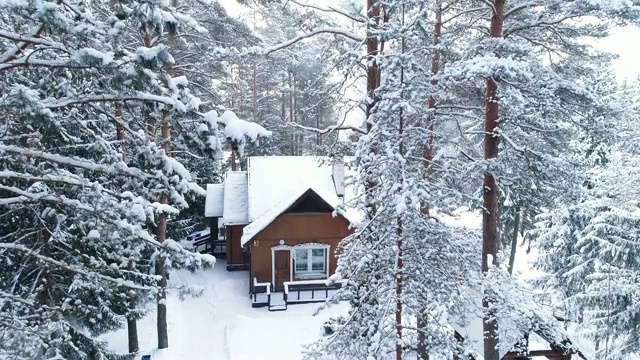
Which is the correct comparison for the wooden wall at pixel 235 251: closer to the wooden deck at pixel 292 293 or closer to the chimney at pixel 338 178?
the wooden deck at pixel 292 293

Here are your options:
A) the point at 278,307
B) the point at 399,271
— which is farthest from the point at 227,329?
the point at 399,271

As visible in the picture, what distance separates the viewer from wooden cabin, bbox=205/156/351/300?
18.7m

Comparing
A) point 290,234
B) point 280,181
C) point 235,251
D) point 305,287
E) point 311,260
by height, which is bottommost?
point 305,287

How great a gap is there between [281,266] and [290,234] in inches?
57.1

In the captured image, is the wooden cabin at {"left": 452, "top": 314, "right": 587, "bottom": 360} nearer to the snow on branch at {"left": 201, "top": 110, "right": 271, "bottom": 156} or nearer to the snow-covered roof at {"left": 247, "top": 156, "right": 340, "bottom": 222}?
the snow on branch at {"left": 201, "top": 110, "right": 271, "bottom": 156}

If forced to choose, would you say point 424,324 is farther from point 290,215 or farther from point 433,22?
point 290,215

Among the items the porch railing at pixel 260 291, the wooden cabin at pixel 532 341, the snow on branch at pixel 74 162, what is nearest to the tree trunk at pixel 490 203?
the wooden cabin at pixel 532 341

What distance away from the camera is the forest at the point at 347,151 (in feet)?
16.8

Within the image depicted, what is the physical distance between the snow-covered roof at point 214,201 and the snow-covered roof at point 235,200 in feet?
3.07

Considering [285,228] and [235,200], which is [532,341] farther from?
[235,200]

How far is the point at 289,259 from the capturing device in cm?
1923

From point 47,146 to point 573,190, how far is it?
31.2 ft

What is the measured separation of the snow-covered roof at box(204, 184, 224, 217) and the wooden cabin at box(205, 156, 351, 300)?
0.85 meters

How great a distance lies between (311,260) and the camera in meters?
19.4
